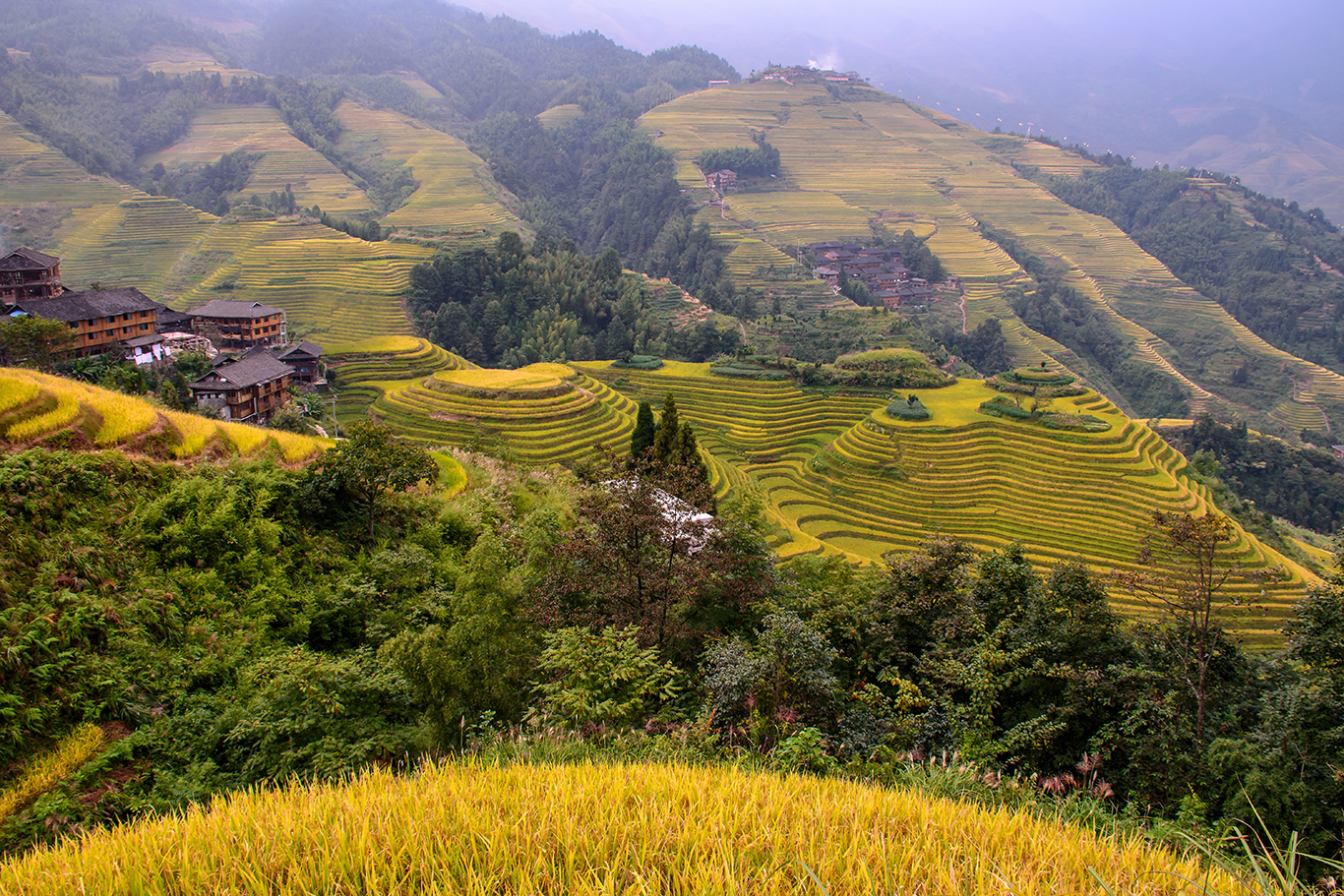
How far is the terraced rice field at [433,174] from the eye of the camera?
257ft

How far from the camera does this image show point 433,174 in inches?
3789

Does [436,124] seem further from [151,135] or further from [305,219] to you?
[305,219]

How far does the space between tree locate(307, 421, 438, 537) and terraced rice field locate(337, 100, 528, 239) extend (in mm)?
64518

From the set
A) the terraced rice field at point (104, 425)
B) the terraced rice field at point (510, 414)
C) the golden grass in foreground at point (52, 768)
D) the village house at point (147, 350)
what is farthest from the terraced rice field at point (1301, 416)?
the village house at point (147, 350)

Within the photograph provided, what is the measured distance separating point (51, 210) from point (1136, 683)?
90739 mm

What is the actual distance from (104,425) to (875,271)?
79.7m

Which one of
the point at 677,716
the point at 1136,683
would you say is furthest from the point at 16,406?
the point at 1136,683

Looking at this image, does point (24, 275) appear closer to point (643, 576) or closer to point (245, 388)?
point (245, 388)

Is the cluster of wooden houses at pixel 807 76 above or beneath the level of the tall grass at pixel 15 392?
above

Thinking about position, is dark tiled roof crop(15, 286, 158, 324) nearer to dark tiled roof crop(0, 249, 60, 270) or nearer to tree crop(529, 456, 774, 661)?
dark tiled roof crop(0, 249, 60, 270)

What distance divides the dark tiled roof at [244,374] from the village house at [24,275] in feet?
30.5

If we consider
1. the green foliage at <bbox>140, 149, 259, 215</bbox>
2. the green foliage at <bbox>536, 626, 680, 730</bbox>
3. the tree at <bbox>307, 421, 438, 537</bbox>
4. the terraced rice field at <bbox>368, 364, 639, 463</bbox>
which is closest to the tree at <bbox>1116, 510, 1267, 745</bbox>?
the green foliage at <bbox>536, 626, 680, 730</bbox>

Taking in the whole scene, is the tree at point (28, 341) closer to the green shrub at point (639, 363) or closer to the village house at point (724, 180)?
the green shrub at point (639, 363)

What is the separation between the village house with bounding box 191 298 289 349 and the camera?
37.4 metres
